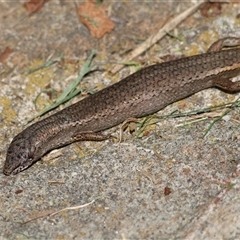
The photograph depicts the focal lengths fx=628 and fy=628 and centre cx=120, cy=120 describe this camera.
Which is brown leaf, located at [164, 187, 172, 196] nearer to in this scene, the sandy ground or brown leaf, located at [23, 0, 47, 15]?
the sandy ground

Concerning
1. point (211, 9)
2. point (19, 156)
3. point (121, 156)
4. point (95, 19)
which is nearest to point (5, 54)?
point (95, 19)

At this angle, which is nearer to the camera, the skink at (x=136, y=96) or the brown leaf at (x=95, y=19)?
the skink at (x=136, y=96)

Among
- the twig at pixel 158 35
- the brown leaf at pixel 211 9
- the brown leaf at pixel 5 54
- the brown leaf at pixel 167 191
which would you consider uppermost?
the brown leaf at pixel 5 54

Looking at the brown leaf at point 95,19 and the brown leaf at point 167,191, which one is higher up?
the brown leaf at point 95,19

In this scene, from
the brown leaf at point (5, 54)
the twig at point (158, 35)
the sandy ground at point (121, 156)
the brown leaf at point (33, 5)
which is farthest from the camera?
the brown leaf at point (33, 5)

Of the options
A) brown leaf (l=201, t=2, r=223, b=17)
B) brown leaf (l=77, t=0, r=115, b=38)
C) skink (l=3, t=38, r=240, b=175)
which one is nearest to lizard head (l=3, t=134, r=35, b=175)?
→ skink (l=3, t=38, r=240, b=175)

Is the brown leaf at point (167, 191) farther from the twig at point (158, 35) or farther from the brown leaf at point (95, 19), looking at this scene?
the brown leaf at point (95, 19)

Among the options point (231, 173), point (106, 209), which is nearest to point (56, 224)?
point (106, 209)

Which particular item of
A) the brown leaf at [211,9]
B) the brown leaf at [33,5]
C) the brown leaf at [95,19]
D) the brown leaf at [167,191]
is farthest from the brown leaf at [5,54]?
the brown leaf at [167,191]
